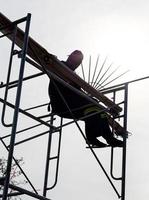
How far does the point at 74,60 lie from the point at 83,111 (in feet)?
2.65

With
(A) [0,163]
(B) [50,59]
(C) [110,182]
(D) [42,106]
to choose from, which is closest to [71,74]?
(B) [50,59]

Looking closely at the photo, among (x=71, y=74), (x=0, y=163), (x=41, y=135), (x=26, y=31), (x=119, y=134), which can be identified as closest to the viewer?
(x=26, y=31)

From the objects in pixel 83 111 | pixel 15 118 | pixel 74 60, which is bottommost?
pixel 15 118

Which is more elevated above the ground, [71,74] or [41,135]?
[71,74]

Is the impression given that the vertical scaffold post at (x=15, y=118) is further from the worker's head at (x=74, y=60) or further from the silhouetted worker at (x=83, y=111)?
the worker's head at (x=74, y=60)

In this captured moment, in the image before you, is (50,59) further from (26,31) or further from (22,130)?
(22,130)

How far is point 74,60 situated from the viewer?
641 centimetres

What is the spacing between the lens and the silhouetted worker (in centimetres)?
598

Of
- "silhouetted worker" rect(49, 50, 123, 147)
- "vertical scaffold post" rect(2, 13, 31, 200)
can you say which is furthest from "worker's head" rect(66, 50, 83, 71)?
"vertical scaffold post" rect(2, 13, 31, 200)

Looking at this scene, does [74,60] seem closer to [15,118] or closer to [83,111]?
[83,111]

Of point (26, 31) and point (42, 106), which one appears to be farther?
point (42, 106)

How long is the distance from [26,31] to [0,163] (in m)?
14.7

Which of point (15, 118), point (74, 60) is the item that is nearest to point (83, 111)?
point (74, 60)

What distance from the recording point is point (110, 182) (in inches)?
221
